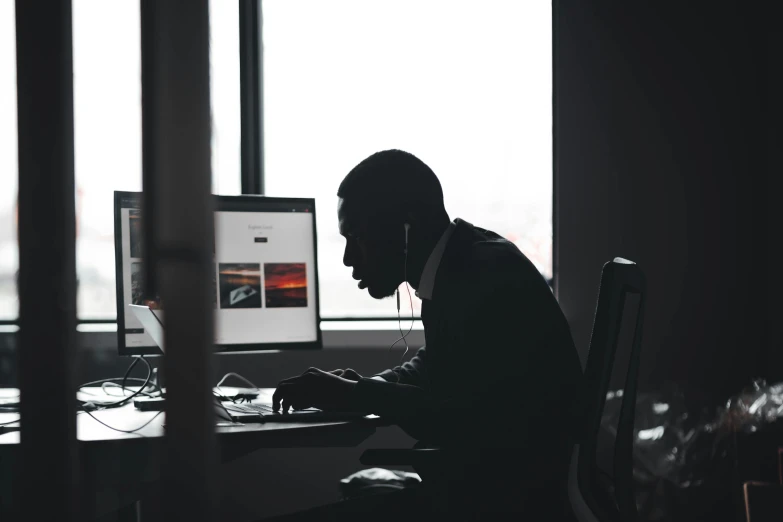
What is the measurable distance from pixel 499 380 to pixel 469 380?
7 centimetres

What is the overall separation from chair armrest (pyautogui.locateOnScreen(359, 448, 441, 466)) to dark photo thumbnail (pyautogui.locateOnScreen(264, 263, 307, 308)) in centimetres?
74

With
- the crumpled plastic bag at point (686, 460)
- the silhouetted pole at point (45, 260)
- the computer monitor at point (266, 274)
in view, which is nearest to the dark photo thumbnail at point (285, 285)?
the computer monitor at point (266, 274)

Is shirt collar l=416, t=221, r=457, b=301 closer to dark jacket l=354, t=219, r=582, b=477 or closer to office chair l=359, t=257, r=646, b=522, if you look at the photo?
dark jacket l=354, t=219, r=582, b=477

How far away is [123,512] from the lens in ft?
5.75

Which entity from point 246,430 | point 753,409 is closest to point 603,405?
point 246,430

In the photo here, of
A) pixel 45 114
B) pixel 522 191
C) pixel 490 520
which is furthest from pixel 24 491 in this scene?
pixel 522 191

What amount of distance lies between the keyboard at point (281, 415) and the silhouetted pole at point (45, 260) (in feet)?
2.88

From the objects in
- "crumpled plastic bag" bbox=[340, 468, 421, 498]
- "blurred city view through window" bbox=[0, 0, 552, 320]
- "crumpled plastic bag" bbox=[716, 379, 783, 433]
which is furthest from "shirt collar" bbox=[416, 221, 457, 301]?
"crumpled plastic bag" bbox=[716, 379, 783, 433]

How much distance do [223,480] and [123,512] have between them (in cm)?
55

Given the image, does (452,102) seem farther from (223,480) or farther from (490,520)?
(490,520)

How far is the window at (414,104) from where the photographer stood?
261 cm

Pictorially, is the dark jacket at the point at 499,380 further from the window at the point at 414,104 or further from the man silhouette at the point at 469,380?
the window at the point at 414,104

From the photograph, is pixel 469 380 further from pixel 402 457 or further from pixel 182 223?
pixel 182 223

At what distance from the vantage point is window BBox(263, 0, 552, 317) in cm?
261
